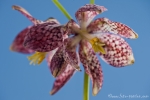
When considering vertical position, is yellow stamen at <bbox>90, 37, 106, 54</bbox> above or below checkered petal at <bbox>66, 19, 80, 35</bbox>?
below

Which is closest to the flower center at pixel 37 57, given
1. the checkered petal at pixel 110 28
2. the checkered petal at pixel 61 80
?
the checkered petal at pixel 61 80

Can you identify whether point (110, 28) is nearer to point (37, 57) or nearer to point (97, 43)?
point (97, 43)

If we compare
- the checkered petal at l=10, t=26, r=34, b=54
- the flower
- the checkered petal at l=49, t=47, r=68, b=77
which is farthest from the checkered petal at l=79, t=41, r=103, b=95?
the checkered petal at l=10, t=26, r=34, b=54

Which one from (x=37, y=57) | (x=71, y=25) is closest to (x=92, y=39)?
(x=71, y=25)

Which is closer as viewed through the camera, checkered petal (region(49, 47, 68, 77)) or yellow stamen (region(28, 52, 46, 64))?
checkered petal (region(49, 47, 68, 77))

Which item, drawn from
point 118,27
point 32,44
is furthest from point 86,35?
point 32,44

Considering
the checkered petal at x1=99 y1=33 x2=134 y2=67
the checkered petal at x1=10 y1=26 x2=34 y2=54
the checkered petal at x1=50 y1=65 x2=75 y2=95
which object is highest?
the checkered petal at x1=10 y1=26 x2=34 y2=54

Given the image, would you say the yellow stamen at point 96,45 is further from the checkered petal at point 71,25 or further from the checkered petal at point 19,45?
the checkered petal at point 19,45

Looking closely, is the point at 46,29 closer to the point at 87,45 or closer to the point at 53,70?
the point at 53,70

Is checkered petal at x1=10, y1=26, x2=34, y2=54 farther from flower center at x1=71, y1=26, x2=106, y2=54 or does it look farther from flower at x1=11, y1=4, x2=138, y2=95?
flower center at x1=71, y1=26, x2=106, y2=54
